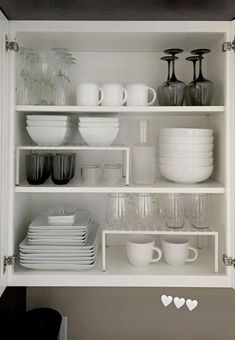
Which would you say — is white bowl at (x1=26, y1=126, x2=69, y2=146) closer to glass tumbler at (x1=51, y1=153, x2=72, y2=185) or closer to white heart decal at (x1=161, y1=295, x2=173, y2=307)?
glass tumbler at (x1=51, y1=153, x2=72, y2=185)

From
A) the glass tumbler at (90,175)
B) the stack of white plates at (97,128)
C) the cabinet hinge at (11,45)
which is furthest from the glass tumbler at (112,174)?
the cabinet hinge at (11,45)

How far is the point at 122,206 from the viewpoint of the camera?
4.42 feet

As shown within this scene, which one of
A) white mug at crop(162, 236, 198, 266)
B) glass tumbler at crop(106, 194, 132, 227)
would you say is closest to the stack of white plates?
glass tumbler at crop(106, 194, 132, 227)

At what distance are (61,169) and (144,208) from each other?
0.33m

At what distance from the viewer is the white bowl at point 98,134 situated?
1.25m

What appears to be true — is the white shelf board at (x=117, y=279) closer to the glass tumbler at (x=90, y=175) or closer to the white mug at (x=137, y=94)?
the glass tumbler at (x=90, y=175)

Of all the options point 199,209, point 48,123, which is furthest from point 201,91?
point 48,123

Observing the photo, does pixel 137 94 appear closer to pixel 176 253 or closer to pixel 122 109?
pixel 122 109

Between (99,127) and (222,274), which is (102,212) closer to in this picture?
(99,127)

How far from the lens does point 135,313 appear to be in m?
1.59

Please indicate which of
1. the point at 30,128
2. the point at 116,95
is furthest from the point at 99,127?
the point at 30,128

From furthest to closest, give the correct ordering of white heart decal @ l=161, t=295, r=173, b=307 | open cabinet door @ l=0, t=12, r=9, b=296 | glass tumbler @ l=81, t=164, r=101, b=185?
white heart decal @ l=161, t=295, r=173, b=307, glass tumbler @ l=81, t=164, r=101, b=185, open cabinet door @ l=0, t=12, r=9, b=296

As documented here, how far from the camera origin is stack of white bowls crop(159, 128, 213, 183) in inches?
49.7

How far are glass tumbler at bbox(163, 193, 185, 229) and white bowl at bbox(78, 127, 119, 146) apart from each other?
32cm
